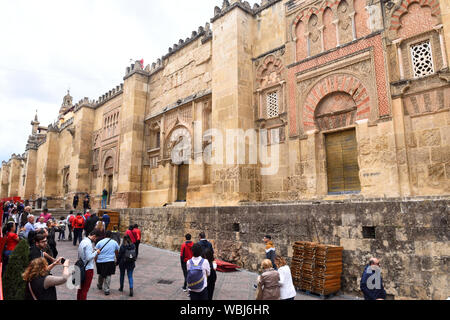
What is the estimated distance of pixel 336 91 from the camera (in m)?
8.35

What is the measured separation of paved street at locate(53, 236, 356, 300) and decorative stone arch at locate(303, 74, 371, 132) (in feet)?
15.4

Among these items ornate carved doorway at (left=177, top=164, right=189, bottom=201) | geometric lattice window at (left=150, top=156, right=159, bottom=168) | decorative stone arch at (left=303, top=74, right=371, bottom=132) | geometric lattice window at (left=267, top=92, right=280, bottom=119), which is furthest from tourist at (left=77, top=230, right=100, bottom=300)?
geometric lattice window at (left=150, top=156, right=159, bottom=168)

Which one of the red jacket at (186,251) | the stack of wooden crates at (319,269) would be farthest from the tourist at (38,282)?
the stack of wooden crates at (319,269)

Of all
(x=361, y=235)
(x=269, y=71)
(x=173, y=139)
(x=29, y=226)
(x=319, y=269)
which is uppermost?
(x=269, y=71)

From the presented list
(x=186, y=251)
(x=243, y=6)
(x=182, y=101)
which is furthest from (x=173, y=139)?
(x=186, y=251)

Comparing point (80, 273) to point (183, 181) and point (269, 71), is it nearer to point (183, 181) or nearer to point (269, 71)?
point (269, 71)

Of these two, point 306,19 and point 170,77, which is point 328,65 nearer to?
point 306,19

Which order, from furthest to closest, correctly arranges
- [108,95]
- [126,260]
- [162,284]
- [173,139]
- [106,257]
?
[108,95], [173,139], [162,284], [126,260], [106,257]

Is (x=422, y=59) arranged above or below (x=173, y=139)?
above

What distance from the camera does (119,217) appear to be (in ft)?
41.4

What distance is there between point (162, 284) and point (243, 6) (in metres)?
9.67

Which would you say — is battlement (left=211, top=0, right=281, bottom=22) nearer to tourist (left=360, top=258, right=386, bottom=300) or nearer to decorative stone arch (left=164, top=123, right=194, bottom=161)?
decorative stone arch (left=164, top=123, right=194, bottom=161)

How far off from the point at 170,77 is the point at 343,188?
10.3 meters

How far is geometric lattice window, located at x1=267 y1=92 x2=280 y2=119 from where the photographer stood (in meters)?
9.89
